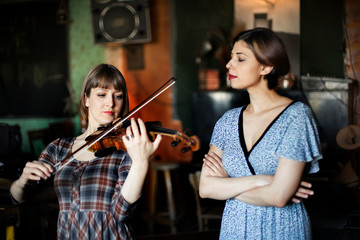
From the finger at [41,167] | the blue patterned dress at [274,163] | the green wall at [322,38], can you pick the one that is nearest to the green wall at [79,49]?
the green wall at [322,38]

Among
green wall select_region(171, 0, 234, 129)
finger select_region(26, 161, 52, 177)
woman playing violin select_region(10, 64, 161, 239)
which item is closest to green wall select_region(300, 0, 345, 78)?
green wall select_region(171, 0, 234, 129)

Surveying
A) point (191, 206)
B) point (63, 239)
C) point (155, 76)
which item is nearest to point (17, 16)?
point (155, 76)

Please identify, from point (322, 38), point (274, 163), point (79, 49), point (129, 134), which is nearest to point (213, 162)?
point (274, 163)

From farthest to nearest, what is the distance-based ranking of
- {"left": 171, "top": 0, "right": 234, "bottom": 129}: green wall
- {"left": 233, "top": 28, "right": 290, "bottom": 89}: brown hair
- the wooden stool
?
1. {"left": 171, "top": 0, "right": 234, "bottom": 129}: green wall
2. the wooden stool
3. {"left": 233, "top": 28, "right": 290, "bottom": 89}: brown hair

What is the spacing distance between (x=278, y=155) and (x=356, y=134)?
192 centimetres

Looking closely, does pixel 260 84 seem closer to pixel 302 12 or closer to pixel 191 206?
pixel 302 12

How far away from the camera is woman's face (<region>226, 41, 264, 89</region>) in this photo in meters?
1.75

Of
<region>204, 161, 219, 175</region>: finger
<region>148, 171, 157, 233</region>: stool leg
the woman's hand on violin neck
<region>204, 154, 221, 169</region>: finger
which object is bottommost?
<region>148, 171, 157, 233</region>: stool leg

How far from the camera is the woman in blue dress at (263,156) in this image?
1.62 metres

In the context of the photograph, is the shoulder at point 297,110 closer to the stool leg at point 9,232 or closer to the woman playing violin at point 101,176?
the woman playing violin at point 101,176

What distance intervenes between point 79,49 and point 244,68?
4054 mm

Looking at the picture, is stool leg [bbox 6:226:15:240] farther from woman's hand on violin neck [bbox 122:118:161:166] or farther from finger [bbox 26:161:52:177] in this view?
woman's hand on violin neck [bbox 122:118:161:166]

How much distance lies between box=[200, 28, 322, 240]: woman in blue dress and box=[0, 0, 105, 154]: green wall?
3.81 m

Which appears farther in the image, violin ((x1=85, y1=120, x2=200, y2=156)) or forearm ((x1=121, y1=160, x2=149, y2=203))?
violin ((x1=85, y1=120, x2=200, y2=156))
